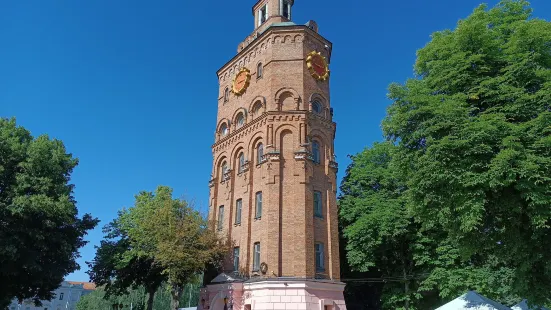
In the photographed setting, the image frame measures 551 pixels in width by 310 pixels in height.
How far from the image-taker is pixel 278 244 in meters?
22.1

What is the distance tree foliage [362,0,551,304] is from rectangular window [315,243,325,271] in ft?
26.2

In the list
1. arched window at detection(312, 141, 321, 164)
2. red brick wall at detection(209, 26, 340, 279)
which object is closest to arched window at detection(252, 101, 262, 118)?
→ red brick wall at detection(209, 26, 340, 279)

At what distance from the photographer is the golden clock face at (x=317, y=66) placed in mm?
26469

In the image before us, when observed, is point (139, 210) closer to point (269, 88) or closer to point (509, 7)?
point (269, 88)

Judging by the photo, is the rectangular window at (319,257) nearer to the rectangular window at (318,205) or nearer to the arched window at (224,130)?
the rectangular window at (318,205)

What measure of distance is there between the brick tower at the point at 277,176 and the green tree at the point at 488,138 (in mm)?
7938

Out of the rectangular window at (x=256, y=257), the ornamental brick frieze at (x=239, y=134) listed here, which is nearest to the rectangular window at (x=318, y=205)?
the rectangular window at (x=256, y=257)

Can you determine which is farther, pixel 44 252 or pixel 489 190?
pixel 44 252

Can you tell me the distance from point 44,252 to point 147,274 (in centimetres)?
678

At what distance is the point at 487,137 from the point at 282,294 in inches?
501

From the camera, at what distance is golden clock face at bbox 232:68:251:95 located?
28234 mm

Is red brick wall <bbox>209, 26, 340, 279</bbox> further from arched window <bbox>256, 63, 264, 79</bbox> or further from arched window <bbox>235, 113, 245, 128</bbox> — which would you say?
arched window <bbox>235, 113, 245, 128</bbox>

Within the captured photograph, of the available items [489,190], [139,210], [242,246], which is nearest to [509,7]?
[489,190]

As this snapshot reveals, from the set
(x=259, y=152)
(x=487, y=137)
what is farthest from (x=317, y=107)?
(x=487, y=137)
